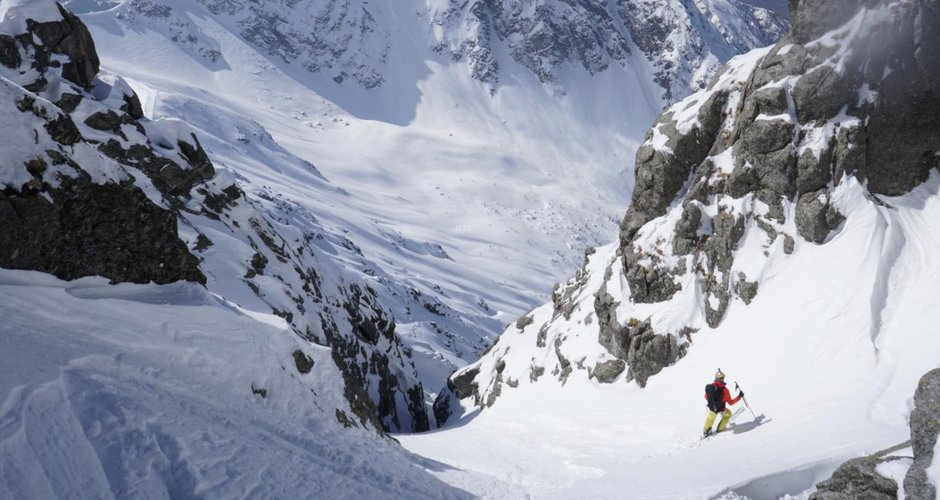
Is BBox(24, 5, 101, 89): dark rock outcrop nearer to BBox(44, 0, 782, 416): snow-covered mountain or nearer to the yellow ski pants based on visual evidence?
BBox(44, 0, 782, 416): snow-covered mountain

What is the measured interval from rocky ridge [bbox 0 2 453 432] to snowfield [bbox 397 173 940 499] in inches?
213

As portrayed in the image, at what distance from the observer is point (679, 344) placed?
23500 millimetres

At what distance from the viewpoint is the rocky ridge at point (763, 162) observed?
2170 cm

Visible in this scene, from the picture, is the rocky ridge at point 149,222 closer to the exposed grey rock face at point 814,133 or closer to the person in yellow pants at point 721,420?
the person in yellow pants at point 721,420

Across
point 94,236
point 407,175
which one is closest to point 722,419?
point 94,236

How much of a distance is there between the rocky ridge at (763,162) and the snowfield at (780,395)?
25.6 inches

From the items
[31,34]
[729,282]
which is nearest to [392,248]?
[31,34]

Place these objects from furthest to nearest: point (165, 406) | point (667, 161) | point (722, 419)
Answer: point (667, 161), point (722, 419), point (165, 406)

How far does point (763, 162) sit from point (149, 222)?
20.8 metres

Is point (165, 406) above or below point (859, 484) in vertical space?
below

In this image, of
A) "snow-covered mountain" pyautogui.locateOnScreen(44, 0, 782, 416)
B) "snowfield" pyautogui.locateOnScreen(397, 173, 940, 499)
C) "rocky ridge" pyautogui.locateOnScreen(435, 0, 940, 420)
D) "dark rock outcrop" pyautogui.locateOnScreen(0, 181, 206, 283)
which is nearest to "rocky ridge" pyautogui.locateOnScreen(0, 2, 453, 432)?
"dark rock outcrop" pyautogui.locateOnScreen(0, 181, 206, 283)

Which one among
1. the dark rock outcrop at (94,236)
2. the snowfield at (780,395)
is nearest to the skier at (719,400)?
the snowfield at (780,395)

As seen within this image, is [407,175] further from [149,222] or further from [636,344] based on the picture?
[149,222]

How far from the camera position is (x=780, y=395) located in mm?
16859
